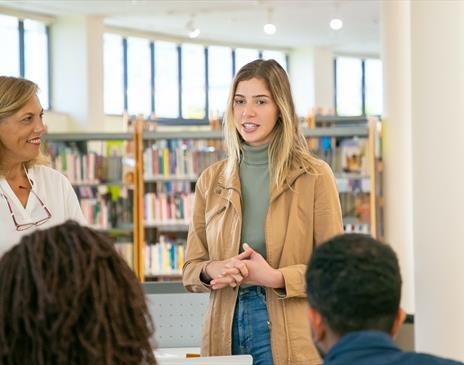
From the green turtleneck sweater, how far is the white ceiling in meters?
10.8

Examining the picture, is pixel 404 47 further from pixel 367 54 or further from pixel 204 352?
pixel 367 54

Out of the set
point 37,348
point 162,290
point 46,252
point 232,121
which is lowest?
point 162,290

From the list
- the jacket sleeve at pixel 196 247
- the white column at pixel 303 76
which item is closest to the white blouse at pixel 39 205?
the jacket sleeve at pixel 196 247

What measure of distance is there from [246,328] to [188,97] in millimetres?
15400

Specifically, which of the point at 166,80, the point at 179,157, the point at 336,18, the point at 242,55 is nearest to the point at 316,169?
the point at 179,157

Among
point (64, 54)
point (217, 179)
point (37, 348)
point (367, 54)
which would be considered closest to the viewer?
point (37, 348)

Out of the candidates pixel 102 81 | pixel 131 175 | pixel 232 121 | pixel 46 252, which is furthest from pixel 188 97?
pixel 46 252

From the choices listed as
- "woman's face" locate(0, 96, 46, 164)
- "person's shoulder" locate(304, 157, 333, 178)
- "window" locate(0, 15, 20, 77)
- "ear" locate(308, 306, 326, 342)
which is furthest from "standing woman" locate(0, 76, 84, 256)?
"window" locate(0, 15, 20, 77)

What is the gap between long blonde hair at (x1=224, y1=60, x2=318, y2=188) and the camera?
2.74m

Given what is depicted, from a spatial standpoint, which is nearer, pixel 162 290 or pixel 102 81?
pixel 162 290

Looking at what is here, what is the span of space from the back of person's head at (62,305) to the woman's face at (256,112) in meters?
1.33

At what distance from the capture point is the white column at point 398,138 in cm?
909

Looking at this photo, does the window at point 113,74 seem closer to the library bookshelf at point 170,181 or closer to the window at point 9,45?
the window at point 9,45

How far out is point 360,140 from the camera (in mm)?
9070
